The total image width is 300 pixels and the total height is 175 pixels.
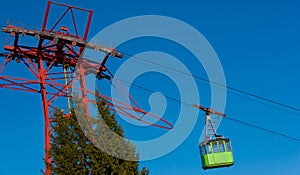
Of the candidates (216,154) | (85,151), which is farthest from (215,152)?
(85,151)

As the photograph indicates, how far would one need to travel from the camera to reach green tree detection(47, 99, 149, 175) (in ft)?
76.0

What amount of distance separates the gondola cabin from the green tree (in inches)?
240

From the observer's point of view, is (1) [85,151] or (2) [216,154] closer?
(1) [85,151]

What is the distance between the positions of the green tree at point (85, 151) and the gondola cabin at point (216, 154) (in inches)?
240

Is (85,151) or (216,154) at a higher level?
(216,154)

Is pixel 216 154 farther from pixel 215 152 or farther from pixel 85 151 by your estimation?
pixel 85 151

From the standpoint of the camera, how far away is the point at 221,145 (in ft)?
97.2

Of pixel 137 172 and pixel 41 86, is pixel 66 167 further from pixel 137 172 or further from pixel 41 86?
pixel 41 86

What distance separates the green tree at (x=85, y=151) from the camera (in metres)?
23.2

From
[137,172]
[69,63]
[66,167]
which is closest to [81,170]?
[66,167]

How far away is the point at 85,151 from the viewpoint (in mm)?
23531

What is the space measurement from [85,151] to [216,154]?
9.08m

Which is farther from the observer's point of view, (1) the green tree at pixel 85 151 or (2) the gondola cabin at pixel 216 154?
(2) the gondola cabin at pixel 216 154

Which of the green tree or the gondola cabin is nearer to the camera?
the green tree
